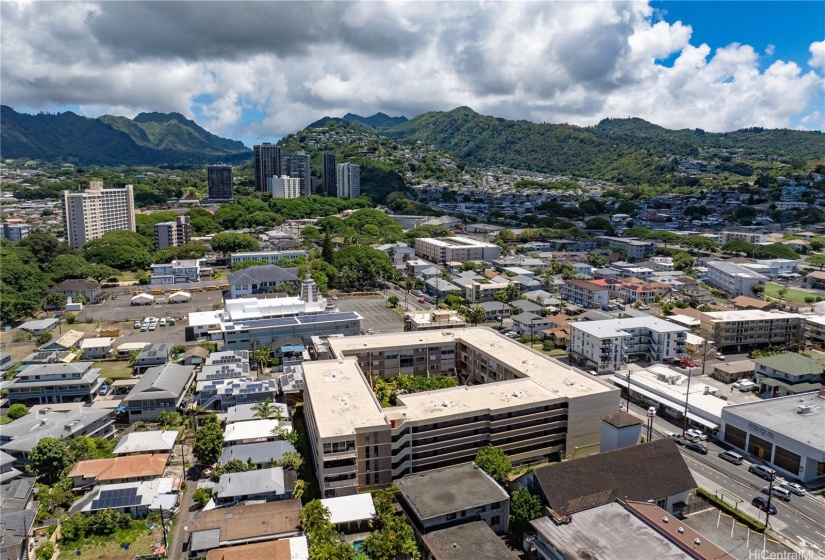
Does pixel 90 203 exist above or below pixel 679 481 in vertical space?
above

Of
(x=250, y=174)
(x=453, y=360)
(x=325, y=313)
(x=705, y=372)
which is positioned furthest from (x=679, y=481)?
(x=250, y=174)

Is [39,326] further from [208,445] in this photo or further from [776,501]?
[776,501]

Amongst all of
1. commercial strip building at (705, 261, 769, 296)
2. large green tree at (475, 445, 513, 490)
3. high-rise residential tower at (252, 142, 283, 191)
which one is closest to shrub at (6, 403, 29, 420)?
large green tree at (475, 445, 513, 490)

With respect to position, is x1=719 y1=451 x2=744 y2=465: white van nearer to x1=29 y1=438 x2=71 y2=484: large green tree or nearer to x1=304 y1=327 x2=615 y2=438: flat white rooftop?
x1=304 y1=327 x2=615 y2=438: flat white rooftop

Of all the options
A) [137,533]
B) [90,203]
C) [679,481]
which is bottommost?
[137,533]

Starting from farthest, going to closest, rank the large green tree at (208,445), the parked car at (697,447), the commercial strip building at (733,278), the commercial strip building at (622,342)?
the commercial strip building at (733,278)
the commercial strip building at (622,342)
the parked car at (697,447)
the large green tree at (208,445)

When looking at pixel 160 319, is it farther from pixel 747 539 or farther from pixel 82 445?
pixel 747 539

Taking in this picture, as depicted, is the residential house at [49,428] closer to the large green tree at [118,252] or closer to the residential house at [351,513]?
the residential house at [351,513]

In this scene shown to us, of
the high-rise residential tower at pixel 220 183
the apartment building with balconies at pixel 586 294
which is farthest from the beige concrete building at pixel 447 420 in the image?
the high-rise residential tower at pixel 220 183
